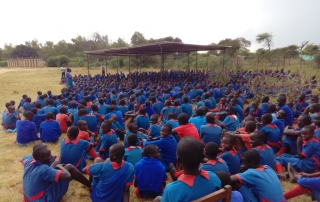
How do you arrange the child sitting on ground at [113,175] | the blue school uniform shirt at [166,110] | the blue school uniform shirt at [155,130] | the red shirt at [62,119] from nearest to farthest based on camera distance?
the child sitting on ground at [113,175] < the blue school uniform shirt at [155,130] < the red shirt at [62,119] < the blue school uniform shirt at [166,110]

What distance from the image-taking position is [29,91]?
15148 mm

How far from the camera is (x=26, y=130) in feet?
17.3

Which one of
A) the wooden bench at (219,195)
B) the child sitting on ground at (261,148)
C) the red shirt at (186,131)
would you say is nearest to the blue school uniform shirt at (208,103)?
the red shirt at (186,131)

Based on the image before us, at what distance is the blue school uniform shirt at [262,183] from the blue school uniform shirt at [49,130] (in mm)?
4392

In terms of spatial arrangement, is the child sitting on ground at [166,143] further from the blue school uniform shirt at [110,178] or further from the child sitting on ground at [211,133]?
the blue school uniform shirt at [110,178]

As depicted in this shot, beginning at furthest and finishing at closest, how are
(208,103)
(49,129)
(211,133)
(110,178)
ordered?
1. (208,103)
2. (49,129)
3. (211,133)
4. (110,178)

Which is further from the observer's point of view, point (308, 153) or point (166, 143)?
point (166, 143)

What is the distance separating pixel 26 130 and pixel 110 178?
355 centimetres

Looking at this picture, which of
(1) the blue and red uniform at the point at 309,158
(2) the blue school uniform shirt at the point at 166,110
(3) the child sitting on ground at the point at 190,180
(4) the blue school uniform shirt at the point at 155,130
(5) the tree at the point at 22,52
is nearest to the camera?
(3) the child sitting on ground at the point at 190,180

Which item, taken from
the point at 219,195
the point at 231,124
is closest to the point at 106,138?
the point at 231,124

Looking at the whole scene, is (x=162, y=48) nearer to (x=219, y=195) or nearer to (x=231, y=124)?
(x=231, y=124)

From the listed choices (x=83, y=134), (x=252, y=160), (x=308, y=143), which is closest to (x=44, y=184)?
(x=83, y=134)

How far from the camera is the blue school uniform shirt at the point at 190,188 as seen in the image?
1724mm

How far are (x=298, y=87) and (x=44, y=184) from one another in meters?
8.26
